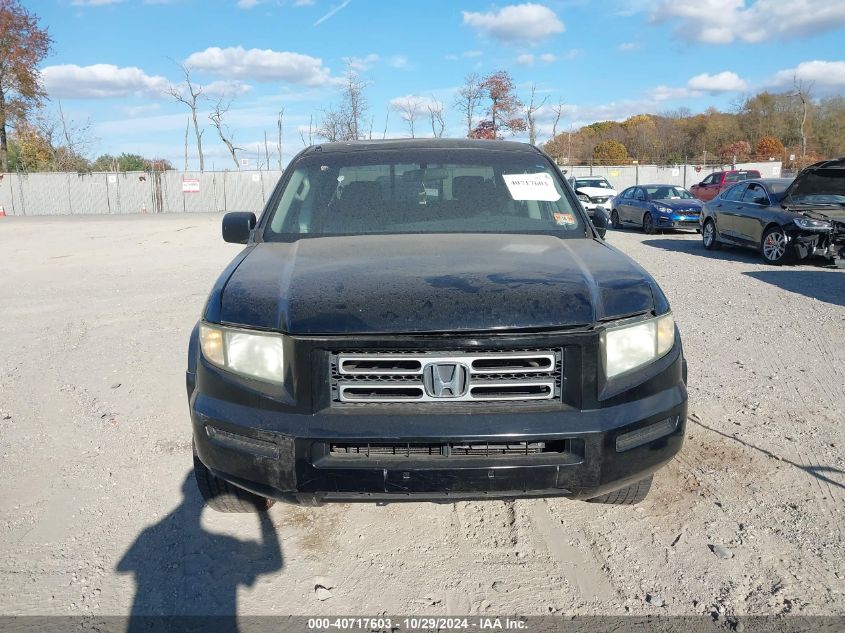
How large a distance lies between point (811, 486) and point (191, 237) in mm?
18426

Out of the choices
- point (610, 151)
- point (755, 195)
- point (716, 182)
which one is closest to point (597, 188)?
point (716, 182)

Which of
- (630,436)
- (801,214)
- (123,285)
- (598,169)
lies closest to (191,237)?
(123,285)

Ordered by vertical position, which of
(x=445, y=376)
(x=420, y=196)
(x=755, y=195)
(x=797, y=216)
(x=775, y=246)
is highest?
(x=755, y=195)

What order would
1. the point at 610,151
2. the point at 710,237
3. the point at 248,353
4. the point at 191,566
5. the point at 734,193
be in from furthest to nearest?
the point at 610,151, the point at 710,237, the point at 734,193, the point at 191,566, the point at 248,353

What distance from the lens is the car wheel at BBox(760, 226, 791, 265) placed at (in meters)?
11.7

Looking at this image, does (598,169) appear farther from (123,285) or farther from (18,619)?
(18,619)

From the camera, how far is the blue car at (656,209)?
18.5 m

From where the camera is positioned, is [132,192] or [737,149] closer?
[132,192]

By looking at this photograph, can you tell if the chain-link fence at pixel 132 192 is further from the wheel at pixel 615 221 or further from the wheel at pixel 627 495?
the wheel at pixel 627 495

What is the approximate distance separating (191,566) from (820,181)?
12034 millimetres

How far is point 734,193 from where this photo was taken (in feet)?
45.1

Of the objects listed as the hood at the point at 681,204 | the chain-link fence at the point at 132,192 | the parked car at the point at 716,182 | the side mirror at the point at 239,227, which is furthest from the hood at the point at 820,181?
the chain-link fence at the point at 132,192

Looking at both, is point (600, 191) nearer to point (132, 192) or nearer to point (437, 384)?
point (132, 192)

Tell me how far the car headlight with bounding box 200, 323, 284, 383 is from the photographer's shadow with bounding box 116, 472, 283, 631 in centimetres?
89
